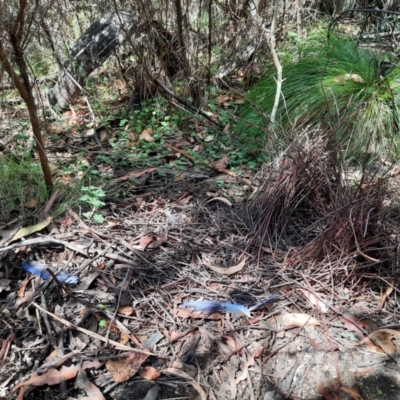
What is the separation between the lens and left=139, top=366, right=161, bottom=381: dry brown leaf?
1686mm

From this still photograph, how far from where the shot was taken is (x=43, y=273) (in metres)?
2.12

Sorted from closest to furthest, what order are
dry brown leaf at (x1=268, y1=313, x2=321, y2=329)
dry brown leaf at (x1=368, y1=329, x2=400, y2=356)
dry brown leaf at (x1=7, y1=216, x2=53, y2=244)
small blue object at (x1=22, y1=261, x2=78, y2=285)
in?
dry brown leaf at (x1=368, y1=329, x2=400, y2=356), dry brown leaf at (x1=268, y1=313, x2=321, y2=329), small blue object at (x1=22, y1=261, x2=78, y2=285), dry brown leaf at (x1=7, y1=216, x2=53, y2=244)

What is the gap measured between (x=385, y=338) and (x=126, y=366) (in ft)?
3.62

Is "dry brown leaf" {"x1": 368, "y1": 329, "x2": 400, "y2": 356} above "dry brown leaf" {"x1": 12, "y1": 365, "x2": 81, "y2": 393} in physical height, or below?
below

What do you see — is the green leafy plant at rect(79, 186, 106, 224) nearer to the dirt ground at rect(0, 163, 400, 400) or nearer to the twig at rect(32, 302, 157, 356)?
the dirt ground at rect(0, 163, 400, 400)

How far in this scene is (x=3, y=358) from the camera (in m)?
1.77

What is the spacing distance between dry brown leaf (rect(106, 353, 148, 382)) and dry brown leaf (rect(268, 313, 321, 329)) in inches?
23.9

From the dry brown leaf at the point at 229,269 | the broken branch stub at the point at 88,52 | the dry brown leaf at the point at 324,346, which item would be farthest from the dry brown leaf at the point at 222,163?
the broken branch stub at the point at 88,52

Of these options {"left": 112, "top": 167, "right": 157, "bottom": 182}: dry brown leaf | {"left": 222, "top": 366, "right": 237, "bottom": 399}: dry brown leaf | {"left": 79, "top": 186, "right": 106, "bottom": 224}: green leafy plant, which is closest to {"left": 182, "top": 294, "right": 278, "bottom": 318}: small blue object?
{"left": 222, "top": 366, "right": 237, "bottom": 399}: dry brown leaf

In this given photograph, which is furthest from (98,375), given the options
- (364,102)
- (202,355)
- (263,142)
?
(364,102)

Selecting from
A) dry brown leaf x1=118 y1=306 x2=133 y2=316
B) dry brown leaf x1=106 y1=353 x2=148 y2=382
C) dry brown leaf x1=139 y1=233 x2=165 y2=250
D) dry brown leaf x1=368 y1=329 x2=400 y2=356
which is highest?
dry brown leaf x1=139 y1=233 x2=165 y2=250

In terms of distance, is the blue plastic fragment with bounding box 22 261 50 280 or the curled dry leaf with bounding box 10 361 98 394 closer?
the curled dry leaf with bounding box 10 361 98 394

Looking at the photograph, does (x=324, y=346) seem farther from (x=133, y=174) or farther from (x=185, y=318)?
(x=133, y=174)

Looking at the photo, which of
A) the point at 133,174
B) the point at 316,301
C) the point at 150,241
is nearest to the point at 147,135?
the point at 133,174
